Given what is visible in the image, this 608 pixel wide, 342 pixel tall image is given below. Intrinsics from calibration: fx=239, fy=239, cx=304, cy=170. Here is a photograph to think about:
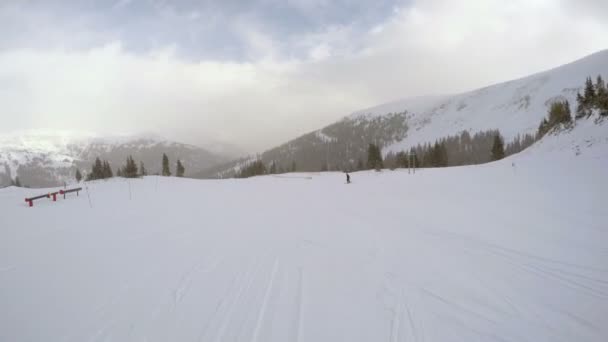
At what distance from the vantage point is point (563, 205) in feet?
28.8

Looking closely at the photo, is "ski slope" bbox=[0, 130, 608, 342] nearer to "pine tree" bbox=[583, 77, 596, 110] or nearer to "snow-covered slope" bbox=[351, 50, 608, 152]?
"pine tree" bbox=[583, 77, 596, 110]

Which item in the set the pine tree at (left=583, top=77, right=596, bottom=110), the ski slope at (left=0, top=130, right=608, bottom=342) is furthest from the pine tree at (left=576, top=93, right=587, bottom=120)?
the ski slope at (left=0, top=130, right=608, bottom=342)

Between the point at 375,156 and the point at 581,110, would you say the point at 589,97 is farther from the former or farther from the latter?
the point at 375,156

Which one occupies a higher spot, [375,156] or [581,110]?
[581,110]

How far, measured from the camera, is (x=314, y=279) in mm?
4195

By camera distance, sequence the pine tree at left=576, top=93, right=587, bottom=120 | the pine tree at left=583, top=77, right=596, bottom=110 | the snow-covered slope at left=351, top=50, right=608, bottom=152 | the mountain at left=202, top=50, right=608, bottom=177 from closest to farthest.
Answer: the pine tree at left=576, top=93, right=587, bottom=120
the pine tree at left=583, top=77, right=596, bottom=110
the snow-covered slope at left=351, top=50, right=608, bottom=152
the mountain at left=202, top=50, right=608, bottom=177

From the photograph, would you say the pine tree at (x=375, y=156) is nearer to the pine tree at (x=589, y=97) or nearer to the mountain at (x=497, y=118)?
the pine tree at (x=589, y=97)

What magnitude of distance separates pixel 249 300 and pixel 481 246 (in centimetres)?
547

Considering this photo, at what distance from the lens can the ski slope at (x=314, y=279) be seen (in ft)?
9.71

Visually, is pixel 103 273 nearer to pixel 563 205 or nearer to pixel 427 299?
pixel 427 299

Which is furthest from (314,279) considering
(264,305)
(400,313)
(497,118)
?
(497,118)

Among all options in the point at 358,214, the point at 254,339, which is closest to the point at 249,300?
the point at 254,339

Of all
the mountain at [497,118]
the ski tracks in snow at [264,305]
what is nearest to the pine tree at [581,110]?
the ski tracks in snow at [264,305]

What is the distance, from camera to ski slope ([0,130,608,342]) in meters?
2.96
